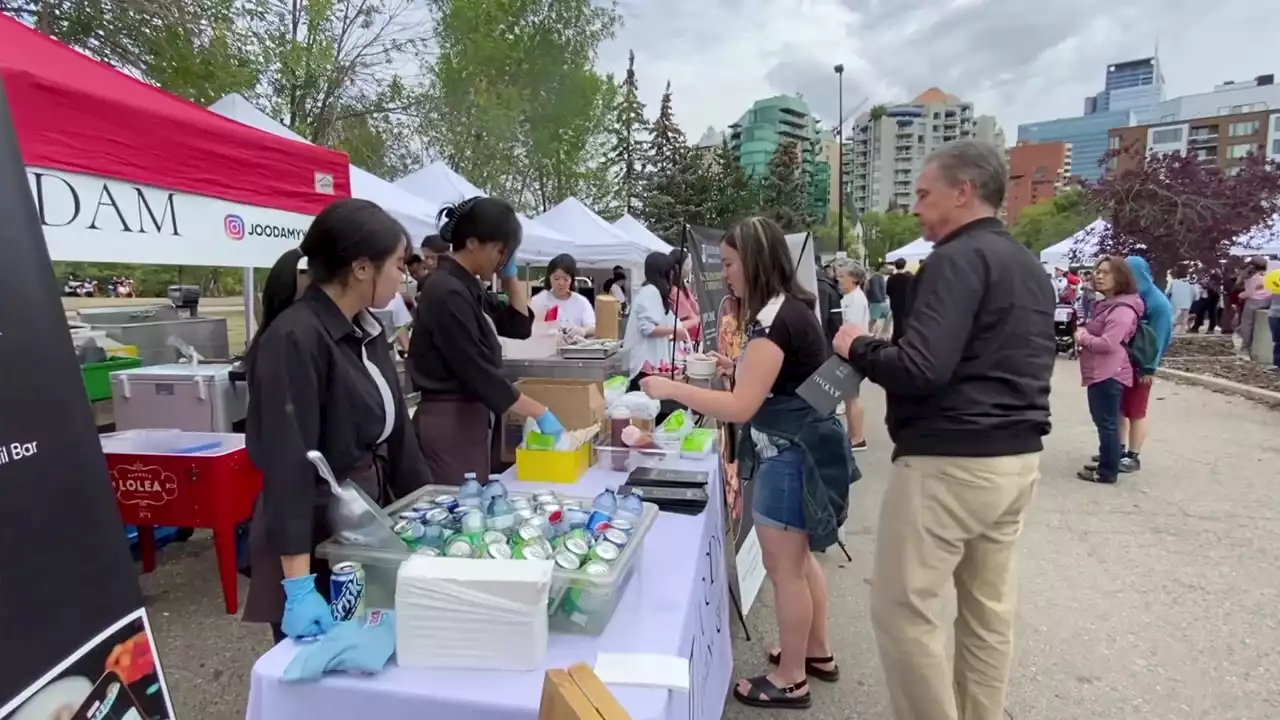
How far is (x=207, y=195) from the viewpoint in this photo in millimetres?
3283

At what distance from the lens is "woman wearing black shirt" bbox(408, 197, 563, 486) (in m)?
2.43

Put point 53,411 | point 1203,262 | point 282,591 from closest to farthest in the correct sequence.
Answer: point 53,411 → point 282,591 → point 1203,262

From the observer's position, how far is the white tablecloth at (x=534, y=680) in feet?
4.18

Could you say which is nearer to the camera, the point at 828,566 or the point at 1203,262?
the point at 828,566

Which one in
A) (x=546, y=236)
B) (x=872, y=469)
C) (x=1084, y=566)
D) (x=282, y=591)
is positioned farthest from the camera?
(x=546, y=236)

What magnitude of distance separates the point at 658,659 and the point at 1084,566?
356 centimetres

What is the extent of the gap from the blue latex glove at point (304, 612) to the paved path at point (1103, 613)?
5.17 ft

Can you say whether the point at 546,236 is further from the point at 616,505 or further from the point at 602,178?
the point at 602,178

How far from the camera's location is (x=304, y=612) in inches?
56.4

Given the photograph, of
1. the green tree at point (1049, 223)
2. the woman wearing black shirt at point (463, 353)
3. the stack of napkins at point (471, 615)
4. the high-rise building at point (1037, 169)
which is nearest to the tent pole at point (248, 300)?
the woman wearing black shirt at point (463, 353)

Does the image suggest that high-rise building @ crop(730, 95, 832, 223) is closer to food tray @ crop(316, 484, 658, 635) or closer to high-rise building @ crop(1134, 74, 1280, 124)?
food tray @ crop(316, 484, 658, 635)

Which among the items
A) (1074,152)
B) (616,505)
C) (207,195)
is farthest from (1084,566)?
(1074,152)

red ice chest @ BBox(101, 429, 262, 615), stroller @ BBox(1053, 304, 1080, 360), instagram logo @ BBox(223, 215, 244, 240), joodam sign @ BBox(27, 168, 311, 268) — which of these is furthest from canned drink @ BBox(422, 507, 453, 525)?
stroller @ BBox(1053, 304, 1080, 360)

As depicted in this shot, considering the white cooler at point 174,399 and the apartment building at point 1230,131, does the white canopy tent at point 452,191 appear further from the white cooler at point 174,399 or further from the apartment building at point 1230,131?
the apartment building at point 1230,131
